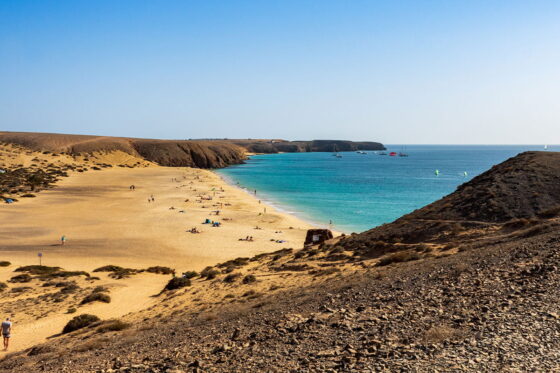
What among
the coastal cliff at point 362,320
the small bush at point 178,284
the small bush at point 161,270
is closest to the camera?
the coastal cliff at point 362,320

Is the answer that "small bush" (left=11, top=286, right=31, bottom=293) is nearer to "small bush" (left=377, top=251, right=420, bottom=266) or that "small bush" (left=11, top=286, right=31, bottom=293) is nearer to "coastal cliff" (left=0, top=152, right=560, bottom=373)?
"coastal cliff" (left=0, top=152, right=560, bottom=373)

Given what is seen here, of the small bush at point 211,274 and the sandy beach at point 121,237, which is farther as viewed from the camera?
the small bush at point 211,274

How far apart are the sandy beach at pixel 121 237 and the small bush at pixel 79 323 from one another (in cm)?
76

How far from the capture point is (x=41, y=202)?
59.0m

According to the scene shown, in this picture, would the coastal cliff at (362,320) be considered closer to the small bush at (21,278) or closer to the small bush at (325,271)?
the small bush at (325,271)

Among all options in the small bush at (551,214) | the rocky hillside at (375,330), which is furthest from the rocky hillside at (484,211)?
the rocky hillside at (375,330)

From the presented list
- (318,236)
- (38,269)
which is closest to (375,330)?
(318,236)

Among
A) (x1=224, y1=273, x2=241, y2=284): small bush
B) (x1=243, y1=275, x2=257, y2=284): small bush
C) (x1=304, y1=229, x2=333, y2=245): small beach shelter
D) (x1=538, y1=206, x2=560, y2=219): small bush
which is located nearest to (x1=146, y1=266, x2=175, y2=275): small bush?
(x1=224, y1=273, x2=241, y2=284): small bush

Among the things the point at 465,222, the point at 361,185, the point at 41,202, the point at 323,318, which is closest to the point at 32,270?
the point at 323,318

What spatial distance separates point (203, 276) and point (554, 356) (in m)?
19.5

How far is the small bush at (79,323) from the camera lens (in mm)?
17109

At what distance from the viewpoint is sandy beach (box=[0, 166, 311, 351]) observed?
20.7 m

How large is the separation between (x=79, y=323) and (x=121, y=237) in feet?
76.9

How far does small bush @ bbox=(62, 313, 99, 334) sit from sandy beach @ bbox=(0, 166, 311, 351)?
76 centimetres
